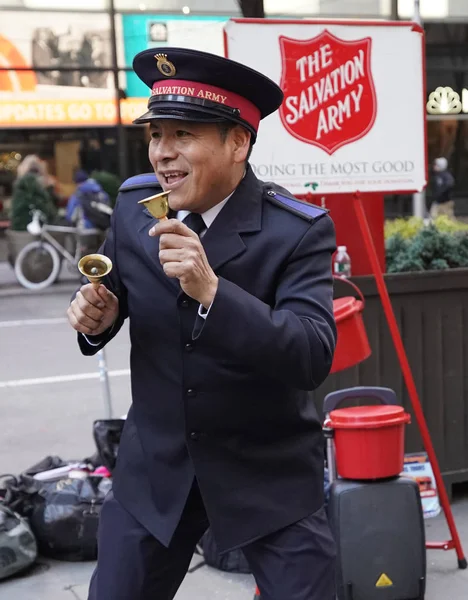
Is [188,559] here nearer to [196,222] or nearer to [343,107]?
[196,222]

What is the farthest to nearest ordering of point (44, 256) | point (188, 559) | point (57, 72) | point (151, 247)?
point (57, 72) < point (44, 256) < point (188, 559) < point (151, 247)

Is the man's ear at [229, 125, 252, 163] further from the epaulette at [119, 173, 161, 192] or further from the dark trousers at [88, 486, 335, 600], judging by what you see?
the dark trousers at [88, 486, 335, 600]

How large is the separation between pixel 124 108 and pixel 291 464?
54.9ft

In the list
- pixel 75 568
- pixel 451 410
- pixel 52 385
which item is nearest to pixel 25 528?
pixel 75 568

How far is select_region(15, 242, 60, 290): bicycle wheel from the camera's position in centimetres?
1334

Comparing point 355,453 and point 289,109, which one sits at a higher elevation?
point 289,109

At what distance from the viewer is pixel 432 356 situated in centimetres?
442

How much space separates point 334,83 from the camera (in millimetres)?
3754

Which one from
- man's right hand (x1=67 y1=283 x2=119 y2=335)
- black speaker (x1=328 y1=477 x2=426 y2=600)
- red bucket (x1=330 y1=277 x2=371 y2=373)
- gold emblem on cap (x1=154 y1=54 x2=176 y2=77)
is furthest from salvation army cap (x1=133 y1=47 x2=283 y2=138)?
black speaker (x1=328 y1=477 x2=426 y2=600)

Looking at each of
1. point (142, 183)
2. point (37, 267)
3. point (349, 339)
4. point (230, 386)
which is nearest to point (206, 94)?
point (142, 183)

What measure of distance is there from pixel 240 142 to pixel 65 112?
54.1 ft

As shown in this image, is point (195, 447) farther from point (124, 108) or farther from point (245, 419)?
point (124, 108)

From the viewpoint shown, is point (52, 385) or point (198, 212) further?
point (52, 385)

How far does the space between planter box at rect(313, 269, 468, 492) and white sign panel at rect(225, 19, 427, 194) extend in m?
0.70
